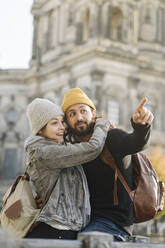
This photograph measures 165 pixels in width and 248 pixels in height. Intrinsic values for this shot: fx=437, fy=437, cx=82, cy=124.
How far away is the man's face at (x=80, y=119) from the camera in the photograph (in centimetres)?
406

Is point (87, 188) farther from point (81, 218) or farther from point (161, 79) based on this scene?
point (161, 79)

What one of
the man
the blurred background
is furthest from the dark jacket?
the blurred background

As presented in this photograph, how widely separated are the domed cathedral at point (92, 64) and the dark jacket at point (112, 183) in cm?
2171

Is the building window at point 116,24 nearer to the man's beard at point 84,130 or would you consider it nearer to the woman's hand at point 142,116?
the man's beard at point 84,130

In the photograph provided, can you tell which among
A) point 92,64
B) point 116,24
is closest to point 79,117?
point 92,64

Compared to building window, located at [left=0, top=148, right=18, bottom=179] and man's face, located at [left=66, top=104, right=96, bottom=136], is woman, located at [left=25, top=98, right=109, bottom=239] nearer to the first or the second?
man's face, located at [left=66, top=104, right=96, bottom=136]

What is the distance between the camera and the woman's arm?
366 cm

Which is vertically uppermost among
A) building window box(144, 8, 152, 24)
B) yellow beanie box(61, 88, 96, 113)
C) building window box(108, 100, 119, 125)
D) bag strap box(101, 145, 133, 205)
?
building window box(144, 8, 152, 24)

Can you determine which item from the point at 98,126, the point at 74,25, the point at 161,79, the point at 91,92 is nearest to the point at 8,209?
the point at 98,126

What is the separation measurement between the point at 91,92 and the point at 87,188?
22.6 meters

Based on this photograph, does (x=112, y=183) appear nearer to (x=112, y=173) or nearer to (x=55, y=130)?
(x=112, y=173)

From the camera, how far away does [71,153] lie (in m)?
3.66

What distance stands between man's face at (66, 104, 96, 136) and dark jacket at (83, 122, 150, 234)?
25 cm

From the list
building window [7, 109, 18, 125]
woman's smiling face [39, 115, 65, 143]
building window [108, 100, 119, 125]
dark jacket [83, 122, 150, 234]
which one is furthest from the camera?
building window [7, 109, 18, 125]
